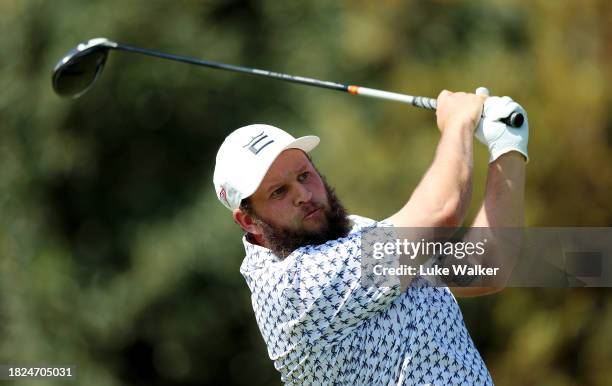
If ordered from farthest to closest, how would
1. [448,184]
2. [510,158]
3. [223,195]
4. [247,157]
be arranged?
[223,195] < [247,157] < [510,158] < [448,184]

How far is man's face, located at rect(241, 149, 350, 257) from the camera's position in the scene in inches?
132

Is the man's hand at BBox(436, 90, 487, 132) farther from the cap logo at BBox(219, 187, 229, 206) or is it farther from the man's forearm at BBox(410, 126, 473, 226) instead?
the cap logo at BBox(219, 187, 229, 206)

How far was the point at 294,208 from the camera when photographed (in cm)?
336

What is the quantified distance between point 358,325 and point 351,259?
0.56 ft

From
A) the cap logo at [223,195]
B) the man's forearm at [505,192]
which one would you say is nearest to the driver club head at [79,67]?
the cap logo at [223,195]

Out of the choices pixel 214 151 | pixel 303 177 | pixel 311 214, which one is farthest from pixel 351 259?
pixel 214 151

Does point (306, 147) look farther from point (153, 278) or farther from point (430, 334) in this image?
point (153, 278)

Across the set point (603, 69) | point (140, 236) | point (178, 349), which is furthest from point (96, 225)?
point (603, 69)

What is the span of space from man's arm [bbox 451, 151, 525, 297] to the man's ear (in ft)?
1.83

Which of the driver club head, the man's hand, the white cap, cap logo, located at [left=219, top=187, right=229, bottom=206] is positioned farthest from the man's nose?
the driver club head

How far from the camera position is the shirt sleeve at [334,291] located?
3.18 meters

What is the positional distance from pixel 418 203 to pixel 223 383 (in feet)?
26.8

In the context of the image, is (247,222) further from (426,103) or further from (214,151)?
(214,151)

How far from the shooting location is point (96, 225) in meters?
11.7
